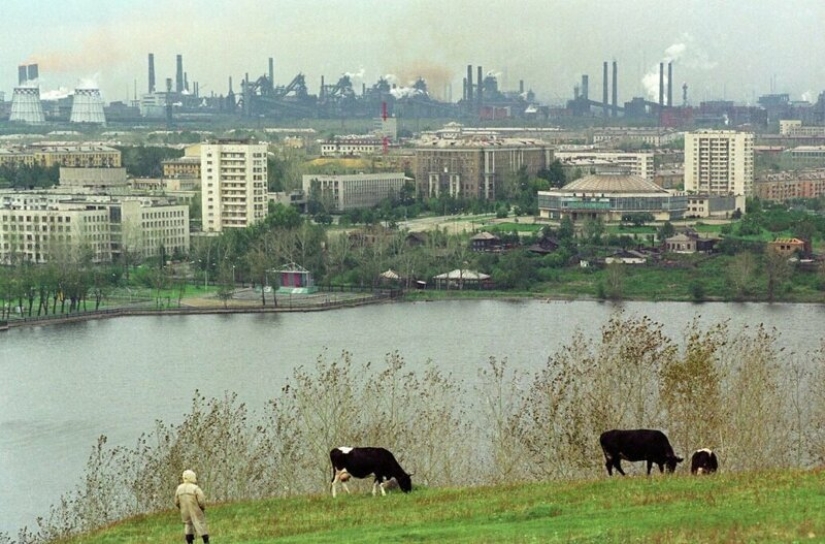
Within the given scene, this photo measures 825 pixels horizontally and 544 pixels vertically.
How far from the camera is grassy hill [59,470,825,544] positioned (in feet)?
9.96

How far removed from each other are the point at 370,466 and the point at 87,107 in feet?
119

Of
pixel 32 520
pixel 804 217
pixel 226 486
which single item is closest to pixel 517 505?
pixel 226 486

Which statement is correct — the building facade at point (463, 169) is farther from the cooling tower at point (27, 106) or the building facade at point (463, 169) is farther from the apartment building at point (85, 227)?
the cooling tower at point (27, 106)

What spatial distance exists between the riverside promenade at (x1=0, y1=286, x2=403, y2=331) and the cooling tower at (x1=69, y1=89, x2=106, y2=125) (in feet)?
86.9

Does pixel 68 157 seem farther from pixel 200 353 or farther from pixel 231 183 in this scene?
pixel 200 353

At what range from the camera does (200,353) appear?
31.9ft

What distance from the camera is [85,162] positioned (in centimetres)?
2283

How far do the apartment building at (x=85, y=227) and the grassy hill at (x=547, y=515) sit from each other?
10.8 m

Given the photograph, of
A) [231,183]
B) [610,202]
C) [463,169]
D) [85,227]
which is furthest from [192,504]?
[463,169]

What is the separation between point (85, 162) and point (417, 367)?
49.3 feet

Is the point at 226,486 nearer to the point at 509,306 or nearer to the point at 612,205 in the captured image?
the point at 509,306

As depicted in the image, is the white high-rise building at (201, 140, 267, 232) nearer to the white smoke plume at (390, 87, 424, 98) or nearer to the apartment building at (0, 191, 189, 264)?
the apartment building at (0, 191, 189, 264)

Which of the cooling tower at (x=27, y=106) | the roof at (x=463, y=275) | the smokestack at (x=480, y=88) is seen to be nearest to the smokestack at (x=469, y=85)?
the smokestack at (x=480, y=88)

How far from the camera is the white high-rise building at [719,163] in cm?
2109
